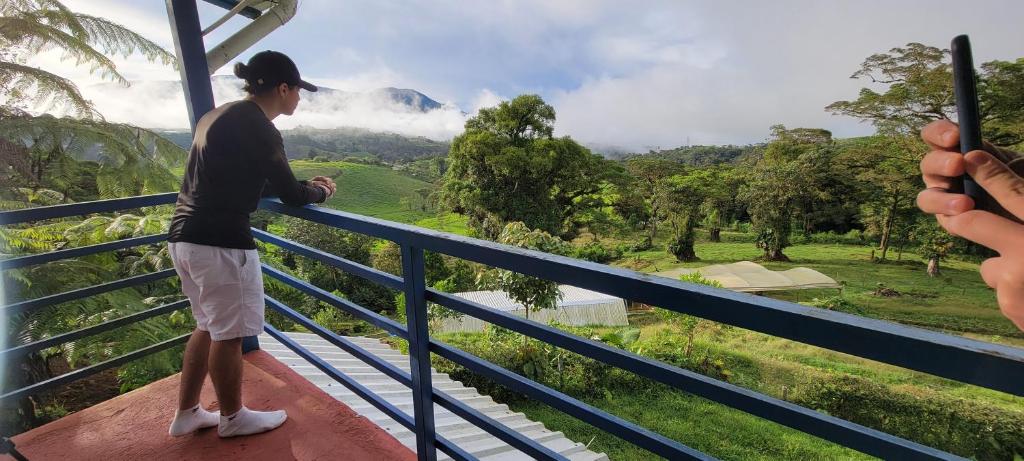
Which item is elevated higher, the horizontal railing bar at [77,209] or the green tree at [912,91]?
the green tree at [912,91]

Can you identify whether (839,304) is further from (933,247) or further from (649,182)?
(649,182)

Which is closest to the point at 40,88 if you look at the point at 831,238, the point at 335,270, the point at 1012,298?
the point at 1012,298

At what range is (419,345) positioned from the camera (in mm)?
1327

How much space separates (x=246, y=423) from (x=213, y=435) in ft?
0.48

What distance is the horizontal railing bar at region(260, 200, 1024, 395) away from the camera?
546mm

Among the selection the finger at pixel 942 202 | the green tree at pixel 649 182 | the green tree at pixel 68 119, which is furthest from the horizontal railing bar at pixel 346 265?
the green tree at pixel 649 182

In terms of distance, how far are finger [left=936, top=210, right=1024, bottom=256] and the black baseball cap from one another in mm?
1566

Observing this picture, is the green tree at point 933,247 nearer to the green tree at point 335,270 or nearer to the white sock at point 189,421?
the green tree at point 335,270

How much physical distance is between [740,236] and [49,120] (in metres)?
31.8

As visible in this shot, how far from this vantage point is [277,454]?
162cm

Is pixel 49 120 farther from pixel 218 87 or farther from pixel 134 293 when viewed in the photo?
pixel 218 87

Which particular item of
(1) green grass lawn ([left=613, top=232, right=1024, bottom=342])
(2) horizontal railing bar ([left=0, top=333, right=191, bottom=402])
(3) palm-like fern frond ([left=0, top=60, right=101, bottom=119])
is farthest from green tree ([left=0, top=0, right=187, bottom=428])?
A: (1) green grass lawn ([left=613, top=232, right=1024, bottom=342])

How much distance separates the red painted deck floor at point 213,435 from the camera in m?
1.63

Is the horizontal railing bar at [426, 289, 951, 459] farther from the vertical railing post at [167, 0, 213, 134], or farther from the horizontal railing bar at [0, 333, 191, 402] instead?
the horizontal railing bar at [0, 333, 191, 402]
